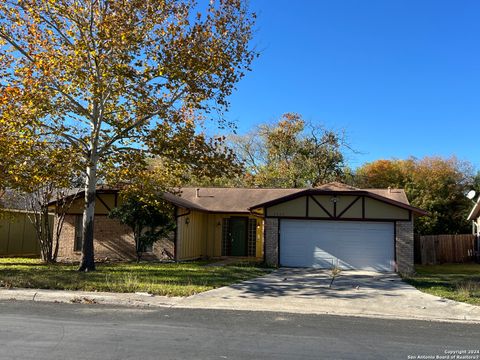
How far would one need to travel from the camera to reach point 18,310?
32.4 feet

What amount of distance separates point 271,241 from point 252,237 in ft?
16.4

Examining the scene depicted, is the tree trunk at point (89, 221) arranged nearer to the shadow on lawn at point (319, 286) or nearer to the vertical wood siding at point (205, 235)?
the shadow on lawn at point (319, 286)

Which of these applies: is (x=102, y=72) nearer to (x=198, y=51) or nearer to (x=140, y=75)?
(x=140, y=75)

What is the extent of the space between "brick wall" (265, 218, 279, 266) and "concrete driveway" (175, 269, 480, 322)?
16.0 ft

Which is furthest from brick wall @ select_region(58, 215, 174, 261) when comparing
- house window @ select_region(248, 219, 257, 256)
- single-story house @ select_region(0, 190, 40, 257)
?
house window @ select_region(248, 219, 257, 256)

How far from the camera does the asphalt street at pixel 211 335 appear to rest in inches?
262

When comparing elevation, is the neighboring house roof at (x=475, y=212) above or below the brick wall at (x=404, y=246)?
above

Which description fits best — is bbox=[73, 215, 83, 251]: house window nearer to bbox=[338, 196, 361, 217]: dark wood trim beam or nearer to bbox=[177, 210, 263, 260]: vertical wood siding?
bbox=[177, 210, 263, 260]: vertical wood siding

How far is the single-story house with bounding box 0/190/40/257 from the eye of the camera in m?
27.5

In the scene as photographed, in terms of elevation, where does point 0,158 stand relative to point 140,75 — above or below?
below

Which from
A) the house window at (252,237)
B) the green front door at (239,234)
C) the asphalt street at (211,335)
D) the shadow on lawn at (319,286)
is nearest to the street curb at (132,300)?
the asphalt street at (211,335)

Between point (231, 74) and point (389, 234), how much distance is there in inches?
381

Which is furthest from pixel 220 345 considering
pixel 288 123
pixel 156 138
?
pixel 288 123

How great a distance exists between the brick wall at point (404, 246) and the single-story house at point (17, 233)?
769 inches
